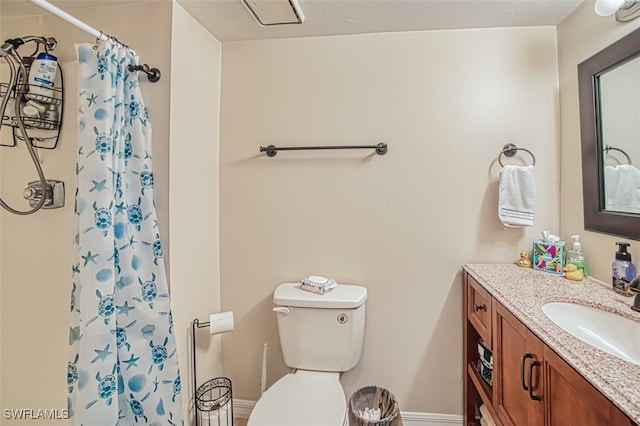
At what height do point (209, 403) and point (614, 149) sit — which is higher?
point (614, 149)

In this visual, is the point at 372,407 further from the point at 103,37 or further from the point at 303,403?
the point at 103,37

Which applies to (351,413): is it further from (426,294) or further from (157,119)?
(157,119)

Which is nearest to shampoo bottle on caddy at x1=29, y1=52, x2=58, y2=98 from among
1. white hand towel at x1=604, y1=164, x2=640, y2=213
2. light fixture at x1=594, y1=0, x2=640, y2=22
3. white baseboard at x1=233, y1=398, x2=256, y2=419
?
white baseboard at x1=233, y1=398, x2=256, y2=419

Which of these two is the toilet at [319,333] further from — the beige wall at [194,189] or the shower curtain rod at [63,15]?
the shower curtain rod at [63,15]

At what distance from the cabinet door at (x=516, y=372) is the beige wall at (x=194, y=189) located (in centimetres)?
138

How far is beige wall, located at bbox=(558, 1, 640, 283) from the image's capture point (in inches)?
49.9

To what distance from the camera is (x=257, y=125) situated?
1.75 m

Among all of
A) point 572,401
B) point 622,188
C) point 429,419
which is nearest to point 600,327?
point 572,401

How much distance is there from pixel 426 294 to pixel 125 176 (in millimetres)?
1557

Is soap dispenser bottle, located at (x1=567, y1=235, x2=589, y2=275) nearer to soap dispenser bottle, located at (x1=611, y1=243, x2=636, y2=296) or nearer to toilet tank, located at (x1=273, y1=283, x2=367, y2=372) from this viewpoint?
→ soap dispenser bottle, located at (x1=611, y1=243, x2=636, y2=296)

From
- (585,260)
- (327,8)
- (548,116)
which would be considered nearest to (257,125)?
(327,8)

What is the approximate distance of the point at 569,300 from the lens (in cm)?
111

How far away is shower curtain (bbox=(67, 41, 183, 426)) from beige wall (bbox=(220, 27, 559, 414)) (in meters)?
0.52

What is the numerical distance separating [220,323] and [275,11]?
150 cm
